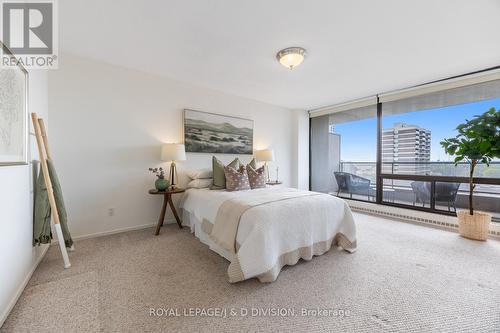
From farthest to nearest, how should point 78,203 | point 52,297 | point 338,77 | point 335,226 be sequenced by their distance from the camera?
point 338,77 < point 78,203 < point 335,226 < point 52,297

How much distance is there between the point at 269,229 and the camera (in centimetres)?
178

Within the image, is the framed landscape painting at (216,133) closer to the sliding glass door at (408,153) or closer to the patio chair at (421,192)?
the sliding glass door at (408,153)

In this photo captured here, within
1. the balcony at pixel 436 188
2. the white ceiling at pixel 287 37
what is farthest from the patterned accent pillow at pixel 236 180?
the balcony at pixel 436 188

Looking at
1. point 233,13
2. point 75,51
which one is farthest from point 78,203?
point 233,13

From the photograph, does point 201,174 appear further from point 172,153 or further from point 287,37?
point 287,37

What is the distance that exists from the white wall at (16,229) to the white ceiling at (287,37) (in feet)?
3.27

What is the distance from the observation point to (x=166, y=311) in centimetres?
140

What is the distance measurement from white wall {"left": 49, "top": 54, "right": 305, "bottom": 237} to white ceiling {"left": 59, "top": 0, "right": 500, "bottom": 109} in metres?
0.28

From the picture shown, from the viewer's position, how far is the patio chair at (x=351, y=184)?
447 centimetres

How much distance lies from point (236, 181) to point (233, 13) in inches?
78.8

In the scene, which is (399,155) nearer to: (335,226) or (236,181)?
(335,226)

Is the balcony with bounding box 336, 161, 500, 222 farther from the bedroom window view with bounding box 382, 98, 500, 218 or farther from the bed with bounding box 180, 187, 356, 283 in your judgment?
the bed with bounding box 180, 187, 356, 283

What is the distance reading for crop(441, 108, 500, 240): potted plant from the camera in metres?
2.57

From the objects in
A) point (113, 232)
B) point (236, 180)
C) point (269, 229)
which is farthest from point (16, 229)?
point (236, 180)
